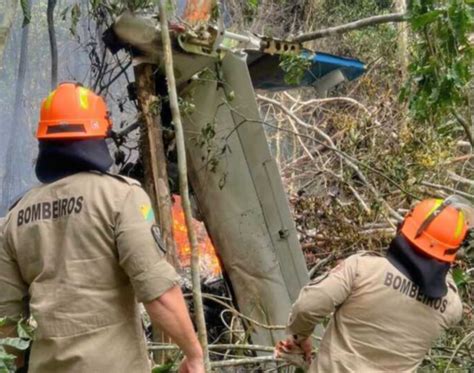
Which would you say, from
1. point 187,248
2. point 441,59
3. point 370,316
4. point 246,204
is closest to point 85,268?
point 370,316

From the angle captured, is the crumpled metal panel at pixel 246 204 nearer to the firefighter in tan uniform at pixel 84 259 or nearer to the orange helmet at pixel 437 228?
the orange helmet at pixel 437 228

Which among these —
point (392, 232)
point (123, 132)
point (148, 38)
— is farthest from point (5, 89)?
point (392, 232)

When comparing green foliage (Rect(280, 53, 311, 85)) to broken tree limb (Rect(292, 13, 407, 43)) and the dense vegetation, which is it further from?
broken tree limb (Rect(292, 13, 407, 43))

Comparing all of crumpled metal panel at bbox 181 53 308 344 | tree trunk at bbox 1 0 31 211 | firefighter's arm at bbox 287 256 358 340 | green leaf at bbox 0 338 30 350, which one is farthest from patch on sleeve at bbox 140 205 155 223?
tree trunk at bbox 1 0 31 211

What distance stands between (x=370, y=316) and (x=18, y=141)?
3265 millimetres

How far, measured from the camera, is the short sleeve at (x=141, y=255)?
2451 mm

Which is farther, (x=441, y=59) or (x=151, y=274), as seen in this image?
(x=441, y=59)

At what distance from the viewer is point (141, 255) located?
8.05 feet

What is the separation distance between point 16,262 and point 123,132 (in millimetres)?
2182

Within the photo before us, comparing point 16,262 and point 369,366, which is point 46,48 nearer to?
point 16,262

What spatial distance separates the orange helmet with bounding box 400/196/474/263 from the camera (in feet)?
10.2

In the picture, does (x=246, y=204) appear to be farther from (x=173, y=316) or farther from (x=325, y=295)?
(x=173, y=316)

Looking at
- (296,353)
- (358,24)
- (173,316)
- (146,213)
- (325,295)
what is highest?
(358,24)

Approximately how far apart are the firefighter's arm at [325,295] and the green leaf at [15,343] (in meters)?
1.19
